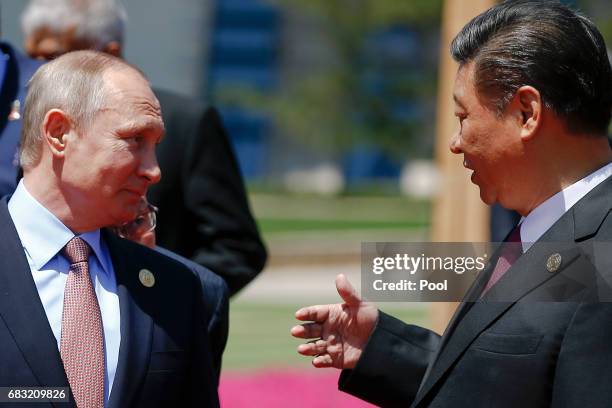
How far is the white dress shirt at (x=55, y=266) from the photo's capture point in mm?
2900

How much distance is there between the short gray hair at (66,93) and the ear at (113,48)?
1.21m

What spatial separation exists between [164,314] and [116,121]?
0.51 metres

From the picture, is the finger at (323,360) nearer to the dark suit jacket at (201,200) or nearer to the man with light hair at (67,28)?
the dark suit jacket at (201,200)

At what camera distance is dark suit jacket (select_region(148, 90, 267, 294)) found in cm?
469

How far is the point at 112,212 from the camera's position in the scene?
3.02 meters

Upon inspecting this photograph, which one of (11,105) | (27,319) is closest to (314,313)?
(27,319)

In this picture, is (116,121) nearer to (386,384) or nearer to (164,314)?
(164,314)

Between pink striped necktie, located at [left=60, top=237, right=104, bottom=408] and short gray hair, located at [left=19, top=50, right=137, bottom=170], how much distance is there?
38 centimetres

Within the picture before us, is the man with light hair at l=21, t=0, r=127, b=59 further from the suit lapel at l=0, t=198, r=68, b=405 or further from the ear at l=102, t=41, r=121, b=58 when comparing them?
the suit lapel at l=0, t=198, r=68, b=405

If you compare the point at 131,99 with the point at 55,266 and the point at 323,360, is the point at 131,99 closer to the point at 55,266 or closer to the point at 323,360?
the point at 55,266

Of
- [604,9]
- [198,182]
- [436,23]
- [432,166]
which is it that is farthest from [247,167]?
[198,182]

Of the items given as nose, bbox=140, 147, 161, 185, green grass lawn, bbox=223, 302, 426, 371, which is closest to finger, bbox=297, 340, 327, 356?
nose, bbox=140, 147, 161, 185

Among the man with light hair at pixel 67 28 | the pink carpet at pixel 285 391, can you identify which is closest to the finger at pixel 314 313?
the man with light hair at pixel 67 28

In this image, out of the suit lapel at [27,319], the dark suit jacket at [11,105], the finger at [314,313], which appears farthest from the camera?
the dark suit jacket at [11,105]
